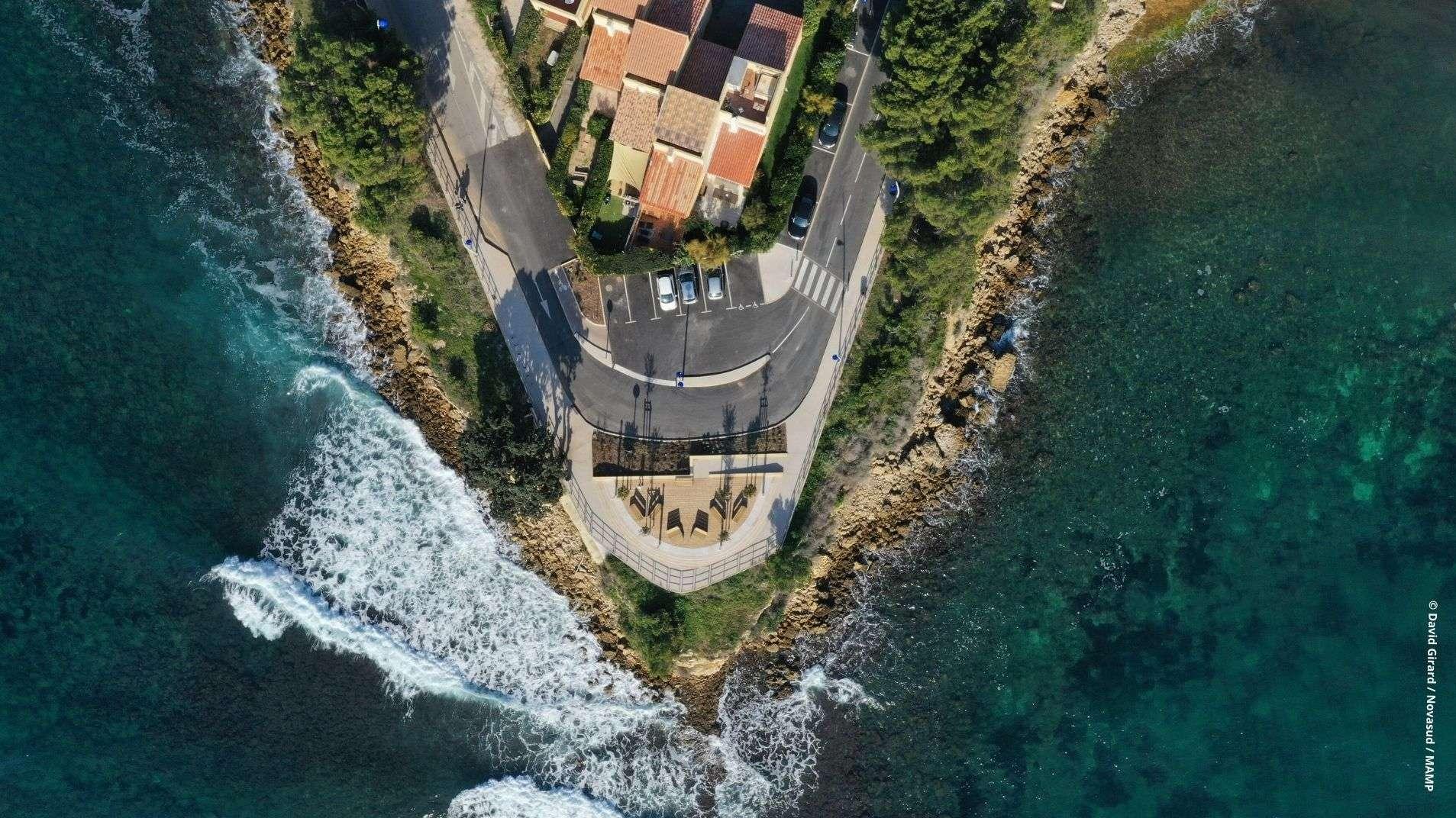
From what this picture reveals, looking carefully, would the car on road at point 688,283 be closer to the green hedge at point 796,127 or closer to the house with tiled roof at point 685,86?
the green hedge at point 796,127

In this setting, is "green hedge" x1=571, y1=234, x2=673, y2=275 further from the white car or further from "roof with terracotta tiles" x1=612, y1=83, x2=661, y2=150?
"roof with terracotta tiles" x1=612, y1=83, x2=661, y2=150

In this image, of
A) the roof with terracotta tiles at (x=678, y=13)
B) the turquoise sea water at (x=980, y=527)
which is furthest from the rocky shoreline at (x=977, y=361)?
the roof with terracotta tiles at (x=678, y=13)

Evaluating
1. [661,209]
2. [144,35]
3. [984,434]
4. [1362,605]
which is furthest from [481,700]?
[1362,605]

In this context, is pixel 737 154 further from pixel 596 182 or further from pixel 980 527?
pixel 980 527

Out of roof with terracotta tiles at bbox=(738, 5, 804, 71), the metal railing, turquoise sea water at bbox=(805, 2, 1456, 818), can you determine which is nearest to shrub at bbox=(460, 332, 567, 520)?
the metal railing

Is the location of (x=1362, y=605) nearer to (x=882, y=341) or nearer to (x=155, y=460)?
(x=882, y=341)

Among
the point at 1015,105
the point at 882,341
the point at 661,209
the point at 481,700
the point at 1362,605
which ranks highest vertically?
the point at 1015,105
